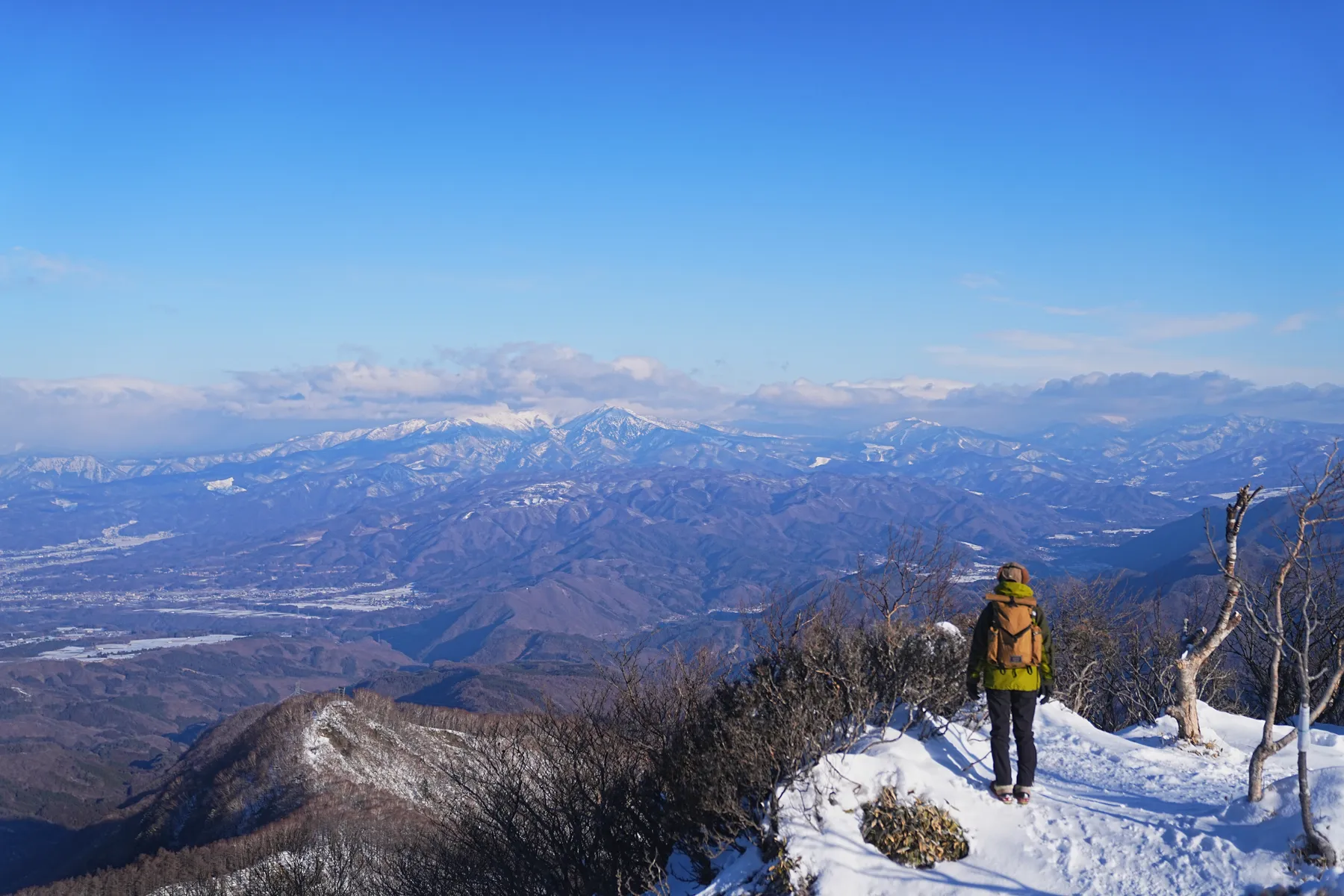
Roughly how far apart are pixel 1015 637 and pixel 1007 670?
1.33ft

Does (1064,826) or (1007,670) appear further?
(1007,670)

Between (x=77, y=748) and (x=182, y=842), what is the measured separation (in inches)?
4805

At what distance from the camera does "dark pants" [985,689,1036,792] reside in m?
10.6

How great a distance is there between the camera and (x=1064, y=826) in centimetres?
1025

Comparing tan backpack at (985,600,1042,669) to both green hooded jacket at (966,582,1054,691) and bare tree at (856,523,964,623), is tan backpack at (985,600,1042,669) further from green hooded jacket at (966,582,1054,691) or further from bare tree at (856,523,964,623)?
bare tree at (856,523,964,623)

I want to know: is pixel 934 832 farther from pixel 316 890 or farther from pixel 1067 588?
pixel 1067 588

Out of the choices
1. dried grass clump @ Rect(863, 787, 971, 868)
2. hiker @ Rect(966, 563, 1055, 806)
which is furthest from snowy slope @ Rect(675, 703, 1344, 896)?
hiker @ Rect(966, 563, 1055, 806)

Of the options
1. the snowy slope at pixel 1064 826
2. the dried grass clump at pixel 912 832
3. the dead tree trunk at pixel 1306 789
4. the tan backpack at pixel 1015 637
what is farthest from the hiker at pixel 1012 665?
the dead tree trunk at pixel 1306 789

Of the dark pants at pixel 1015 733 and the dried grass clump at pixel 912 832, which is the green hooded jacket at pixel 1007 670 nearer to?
the dark pants at pixel 1015 733

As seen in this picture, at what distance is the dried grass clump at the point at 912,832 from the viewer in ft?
33.0

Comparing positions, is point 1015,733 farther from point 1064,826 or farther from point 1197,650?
point 1197,650

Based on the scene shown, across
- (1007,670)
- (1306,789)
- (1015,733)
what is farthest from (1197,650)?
(1306,789)

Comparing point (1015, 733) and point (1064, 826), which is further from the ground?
point (1015, 733)

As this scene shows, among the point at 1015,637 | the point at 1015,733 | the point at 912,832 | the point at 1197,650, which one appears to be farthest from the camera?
the point at 1197,650
